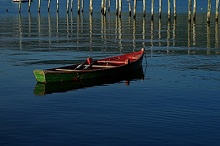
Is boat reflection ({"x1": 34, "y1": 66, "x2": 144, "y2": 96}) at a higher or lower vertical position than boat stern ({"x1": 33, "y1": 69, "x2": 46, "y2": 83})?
lower

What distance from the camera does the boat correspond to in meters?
28.5

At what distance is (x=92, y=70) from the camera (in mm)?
29781

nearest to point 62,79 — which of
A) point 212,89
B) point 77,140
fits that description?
point 212,89

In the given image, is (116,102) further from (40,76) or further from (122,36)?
(122,36)

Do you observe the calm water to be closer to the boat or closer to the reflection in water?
the boat

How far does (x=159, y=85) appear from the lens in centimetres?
2825

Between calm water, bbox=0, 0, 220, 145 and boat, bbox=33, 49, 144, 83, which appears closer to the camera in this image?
calm water, bbox=0, 0, 220, 145

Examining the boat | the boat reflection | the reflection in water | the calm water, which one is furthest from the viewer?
the reflection in water

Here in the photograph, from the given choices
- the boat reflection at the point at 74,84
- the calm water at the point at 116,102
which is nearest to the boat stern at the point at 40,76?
the boat reflection at the point at 74,84

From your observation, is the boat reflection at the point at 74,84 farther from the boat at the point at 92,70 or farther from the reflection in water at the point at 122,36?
the reflection in water at the point at 122,36

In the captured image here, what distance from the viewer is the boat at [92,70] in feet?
93.5

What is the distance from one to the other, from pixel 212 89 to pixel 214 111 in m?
5.09

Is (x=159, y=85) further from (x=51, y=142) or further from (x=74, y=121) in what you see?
(x=51, y=142)

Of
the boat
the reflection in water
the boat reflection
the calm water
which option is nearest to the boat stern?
the boat
